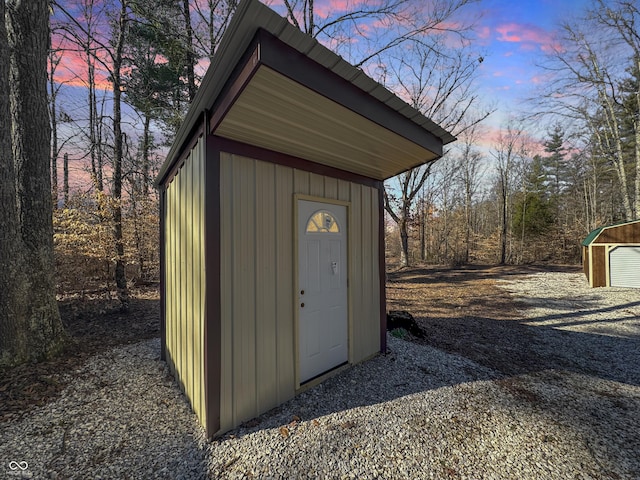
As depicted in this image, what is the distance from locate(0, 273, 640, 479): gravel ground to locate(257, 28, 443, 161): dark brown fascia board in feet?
8.00

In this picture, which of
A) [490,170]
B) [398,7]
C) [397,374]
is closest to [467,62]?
[398,7]

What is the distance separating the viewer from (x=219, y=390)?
2.11 metres

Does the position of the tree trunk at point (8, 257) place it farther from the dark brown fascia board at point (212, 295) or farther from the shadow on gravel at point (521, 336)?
the shadow on gravel at point (521, 336)

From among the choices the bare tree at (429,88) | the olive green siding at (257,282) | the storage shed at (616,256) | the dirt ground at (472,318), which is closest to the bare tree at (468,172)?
the bare tree at (429,88)

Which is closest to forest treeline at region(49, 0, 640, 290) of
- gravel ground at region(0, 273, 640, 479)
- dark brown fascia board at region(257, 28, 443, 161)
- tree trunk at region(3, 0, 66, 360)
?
tree trunk at region(3, 0, 66, 360)

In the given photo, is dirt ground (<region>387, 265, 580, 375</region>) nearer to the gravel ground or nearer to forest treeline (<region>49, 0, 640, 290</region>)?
the gravel ground

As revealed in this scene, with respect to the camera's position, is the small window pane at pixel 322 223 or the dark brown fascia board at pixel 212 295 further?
the small window pane at pixel 322 223

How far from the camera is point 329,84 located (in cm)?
172

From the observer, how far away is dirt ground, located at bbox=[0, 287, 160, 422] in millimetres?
2703

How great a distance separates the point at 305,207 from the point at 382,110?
1.13m

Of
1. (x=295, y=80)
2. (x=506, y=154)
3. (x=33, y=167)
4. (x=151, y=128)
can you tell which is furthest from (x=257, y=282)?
(x=506, y=154)

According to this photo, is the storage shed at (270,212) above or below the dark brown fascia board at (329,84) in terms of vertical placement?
below

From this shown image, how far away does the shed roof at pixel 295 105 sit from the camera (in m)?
1.40

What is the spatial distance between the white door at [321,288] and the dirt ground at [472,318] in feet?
6.29
